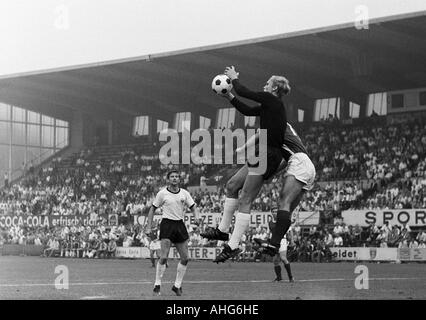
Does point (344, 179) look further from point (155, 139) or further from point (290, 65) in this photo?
point (155, 139)

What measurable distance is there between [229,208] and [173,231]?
4609 millimetres

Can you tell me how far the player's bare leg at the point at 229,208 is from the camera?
36.3 feet

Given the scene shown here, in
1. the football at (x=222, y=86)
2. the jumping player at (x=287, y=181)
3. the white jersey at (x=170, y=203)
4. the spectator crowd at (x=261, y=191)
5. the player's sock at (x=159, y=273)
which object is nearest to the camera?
the football at (x=222, y=86)

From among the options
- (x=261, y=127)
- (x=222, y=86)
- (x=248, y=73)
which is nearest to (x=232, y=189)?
(x=261, y=127)

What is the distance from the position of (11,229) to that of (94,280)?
2851 centimetres

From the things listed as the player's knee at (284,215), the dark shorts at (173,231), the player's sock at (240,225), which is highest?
the player's knee at (284,215)

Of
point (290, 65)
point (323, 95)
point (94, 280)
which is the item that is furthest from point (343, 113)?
point (94, 280)

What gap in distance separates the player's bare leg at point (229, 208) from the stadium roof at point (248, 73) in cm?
2701

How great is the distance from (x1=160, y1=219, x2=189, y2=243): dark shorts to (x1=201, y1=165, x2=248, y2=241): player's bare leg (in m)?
4.49

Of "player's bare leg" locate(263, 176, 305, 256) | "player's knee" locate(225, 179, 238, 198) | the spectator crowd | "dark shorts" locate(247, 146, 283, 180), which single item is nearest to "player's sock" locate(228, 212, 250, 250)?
"player's knee" locate(225, 179, 238, 198)

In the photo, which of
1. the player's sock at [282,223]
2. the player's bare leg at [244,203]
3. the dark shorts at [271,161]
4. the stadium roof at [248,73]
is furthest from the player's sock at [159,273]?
the stadium roof at [248,73]

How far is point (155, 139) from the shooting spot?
194 feet

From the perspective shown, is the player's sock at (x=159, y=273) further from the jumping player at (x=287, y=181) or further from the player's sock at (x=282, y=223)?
the player's sock at (x=282, y=223)

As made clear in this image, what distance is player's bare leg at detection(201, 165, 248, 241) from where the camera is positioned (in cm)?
1106
